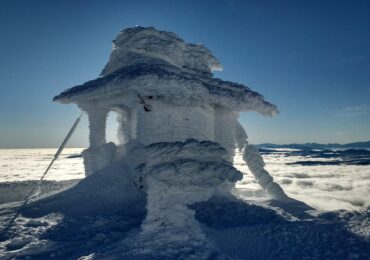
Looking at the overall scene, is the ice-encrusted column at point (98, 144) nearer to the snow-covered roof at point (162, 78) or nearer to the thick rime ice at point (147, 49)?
the snow-covered roof at point (162, 78)

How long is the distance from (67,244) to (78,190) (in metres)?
4.53

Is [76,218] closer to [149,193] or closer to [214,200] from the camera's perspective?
[149,193]

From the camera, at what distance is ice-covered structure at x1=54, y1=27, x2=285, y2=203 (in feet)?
43.3

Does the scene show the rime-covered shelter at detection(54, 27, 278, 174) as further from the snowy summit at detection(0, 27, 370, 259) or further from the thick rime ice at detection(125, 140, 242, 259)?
the thick rime ice at detection(125, 140, 242, 259)

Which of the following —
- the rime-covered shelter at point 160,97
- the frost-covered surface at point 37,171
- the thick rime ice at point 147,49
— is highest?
the thick rime ice at point 147,49

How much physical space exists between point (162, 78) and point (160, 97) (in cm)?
112

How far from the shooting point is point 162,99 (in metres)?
13.4

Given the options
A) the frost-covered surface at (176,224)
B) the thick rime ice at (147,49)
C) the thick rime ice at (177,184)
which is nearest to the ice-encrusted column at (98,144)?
the thick rime ice at (147,49)

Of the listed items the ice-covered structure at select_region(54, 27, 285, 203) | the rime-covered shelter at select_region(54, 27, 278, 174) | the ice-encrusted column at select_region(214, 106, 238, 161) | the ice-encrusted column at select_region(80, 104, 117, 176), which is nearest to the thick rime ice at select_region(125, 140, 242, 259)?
the ice-covered structure at select_region(54, 27, 285, 203)

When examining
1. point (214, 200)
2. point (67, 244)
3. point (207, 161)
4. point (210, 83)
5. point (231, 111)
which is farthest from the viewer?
point (231, 111)

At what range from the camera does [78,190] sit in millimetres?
13148

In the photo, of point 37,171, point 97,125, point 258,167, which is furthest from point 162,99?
point 37,171

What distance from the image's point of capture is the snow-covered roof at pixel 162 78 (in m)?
12.9

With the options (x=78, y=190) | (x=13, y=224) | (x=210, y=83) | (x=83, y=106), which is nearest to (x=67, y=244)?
(x=13, y=224)
